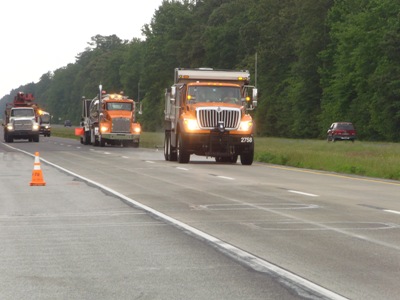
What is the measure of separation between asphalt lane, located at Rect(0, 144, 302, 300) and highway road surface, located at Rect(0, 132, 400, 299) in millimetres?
12

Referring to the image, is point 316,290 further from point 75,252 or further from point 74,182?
point 74,182

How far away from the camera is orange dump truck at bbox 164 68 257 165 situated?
3519 cm

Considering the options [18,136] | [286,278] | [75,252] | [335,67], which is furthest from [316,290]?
[335,67]

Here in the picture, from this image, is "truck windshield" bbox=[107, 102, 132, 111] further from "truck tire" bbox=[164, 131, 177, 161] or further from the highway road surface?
the highway road surface

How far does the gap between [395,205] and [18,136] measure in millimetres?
59284

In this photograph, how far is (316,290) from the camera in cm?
858

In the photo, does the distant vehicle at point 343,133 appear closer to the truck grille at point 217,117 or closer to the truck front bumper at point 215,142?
the truck front bumper at point 215,142

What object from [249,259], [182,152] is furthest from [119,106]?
[249,259]

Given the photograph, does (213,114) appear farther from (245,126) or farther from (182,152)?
(182,152)

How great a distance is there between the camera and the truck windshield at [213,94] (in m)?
35.7

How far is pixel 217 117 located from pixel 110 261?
24.9 meters

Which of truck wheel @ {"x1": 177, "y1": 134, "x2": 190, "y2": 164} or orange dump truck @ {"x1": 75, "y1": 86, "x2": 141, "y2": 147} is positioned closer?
truck wheel @ {"x1": 177, "y1": 134, "x2": 190, "y2": 164}

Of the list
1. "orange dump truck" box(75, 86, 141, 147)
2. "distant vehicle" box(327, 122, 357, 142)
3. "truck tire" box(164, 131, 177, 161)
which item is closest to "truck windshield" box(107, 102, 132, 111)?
"orange dump truck" box(75, 86, 141, 147)

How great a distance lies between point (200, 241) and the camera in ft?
40.1
